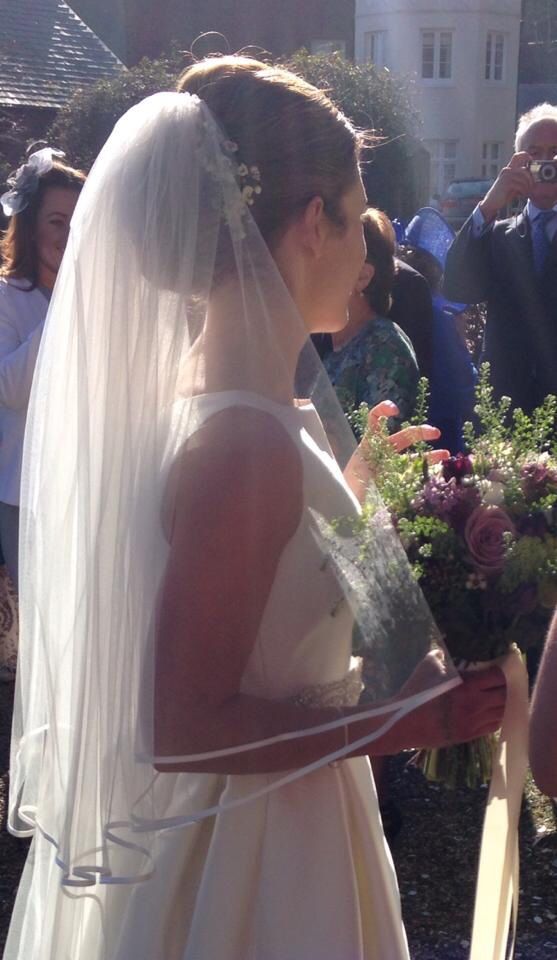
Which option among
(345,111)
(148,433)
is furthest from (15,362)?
(345,111)

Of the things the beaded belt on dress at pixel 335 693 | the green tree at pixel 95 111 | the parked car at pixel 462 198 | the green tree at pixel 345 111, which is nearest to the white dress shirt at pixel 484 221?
the beaded belt on dress at pixel 335 693

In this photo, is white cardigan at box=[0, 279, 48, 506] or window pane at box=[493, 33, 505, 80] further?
window pane at box=[493, 33, 505, 80]

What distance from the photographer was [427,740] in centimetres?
166

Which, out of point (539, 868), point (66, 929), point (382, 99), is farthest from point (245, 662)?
point (382, 99)

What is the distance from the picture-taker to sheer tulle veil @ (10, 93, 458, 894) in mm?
1632

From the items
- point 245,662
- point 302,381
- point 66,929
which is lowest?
point 66,929

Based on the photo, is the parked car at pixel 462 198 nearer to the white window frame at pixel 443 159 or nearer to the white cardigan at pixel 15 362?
the white window frame at pixel 443 159

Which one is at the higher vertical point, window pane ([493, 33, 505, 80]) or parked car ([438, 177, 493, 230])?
window pane ([493, 33, 505, 80])

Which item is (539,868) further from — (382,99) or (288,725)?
(382,99)

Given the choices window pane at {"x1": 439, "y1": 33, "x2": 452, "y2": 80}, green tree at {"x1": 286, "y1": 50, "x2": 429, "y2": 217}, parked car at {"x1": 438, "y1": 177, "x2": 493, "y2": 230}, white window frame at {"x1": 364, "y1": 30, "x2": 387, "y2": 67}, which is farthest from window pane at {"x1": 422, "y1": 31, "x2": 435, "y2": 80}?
green tree at {"x1": 286, "y1": 50, "x2": 429, "y2": 217}

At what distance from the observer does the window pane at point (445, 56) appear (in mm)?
30125

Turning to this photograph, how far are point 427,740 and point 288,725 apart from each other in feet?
0.69

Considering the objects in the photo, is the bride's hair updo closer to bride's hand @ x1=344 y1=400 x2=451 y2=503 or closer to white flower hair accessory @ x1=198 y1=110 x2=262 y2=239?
white flower hair accessory @ x1=198 y1=110 x2=262 y2=239

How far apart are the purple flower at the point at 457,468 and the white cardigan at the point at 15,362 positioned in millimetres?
2297
